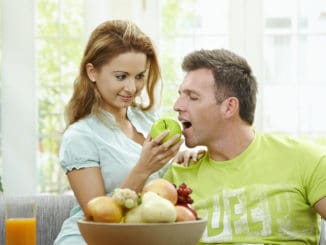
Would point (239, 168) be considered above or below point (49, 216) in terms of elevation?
above

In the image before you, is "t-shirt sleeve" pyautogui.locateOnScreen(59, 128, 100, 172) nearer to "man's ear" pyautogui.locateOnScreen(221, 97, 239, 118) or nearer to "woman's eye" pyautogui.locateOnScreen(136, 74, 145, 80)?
"woman's eye" pyautogui.locateOnScreen(136, 74, 145, 80)

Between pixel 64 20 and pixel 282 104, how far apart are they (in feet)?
4.69

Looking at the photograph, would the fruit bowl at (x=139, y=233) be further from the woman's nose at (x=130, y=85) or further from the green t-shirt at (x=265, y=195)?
the woman's nose at (x=130, y=85)

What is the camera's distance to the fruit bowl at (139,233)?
179 cm

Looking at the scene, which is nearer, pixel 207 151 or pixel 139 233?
pixel 139 233

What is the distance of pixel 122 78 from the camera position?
2.76m

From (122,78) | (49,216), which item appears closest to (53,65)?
(49,216)

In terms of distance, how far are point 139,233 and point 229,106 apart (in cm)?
110

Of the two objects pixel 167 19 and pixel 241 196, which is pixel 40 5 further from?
pixel 241 196

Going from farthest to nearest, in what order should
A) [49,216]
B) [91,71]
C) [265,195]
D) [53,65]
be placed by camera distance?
[53,65]
[49,216]
[91,71]
[265,195]

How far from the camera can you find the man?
8.58ft

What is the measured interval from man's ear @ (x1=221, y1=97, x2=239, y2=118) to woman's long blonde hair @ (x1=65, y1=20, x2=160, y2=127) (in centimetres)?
29

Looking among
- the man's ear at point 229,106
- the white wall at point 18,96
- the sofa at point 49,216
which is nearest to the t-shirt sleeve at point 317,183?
the man's ear at point 229,106

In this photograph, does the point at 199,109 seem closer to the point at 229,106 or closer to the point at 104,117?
the point at 229,106
